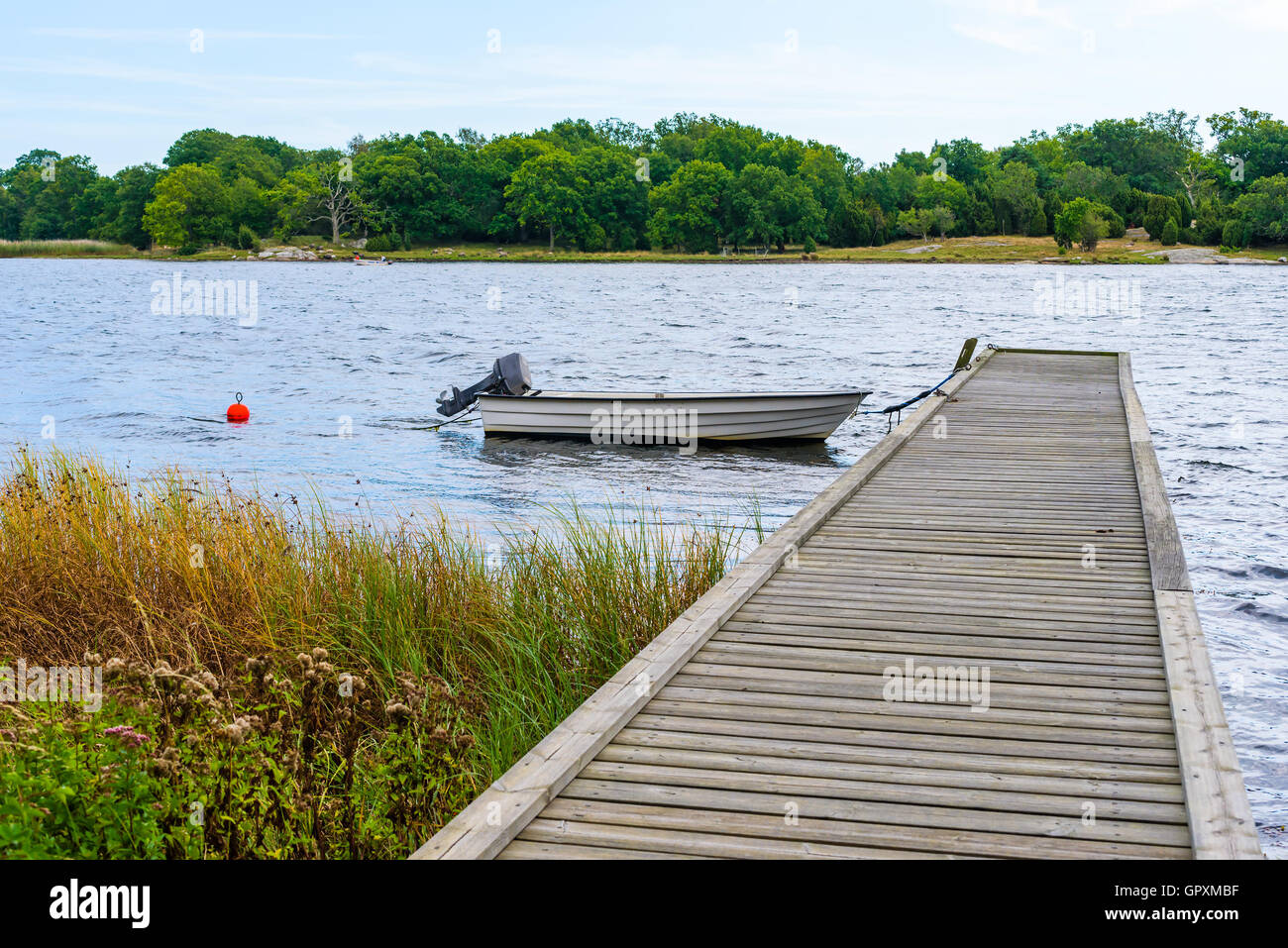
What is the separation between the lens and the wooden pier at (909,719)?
3408 millimetres

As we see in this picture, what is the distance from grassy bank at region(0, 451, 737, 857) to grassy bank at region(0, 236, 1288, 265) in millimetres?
95853

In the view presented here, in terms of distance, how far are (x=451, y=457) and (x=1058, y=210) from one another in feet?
342

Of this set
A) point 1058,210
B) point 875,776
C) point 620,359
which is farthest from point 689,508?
point 1058,210

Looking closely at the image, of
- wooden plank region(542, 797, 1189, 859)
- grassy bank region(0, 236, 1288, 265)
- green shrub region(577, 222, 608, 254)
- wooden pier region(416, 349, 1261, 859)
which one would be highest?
green shrub region(577, 222, 608, 254)

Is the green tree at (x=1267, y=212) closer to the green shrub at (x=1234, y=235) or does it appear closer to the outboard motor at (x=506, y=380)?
the green shrub at (x=1234, y=235)

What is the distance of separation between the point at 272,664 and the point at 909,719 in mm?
2520

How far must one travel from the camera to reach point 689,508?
43.9ft

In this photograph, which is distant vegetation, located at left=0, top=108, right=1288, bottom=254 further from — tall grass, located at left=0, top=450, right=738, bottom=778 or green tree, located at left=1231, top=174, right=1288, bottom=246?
tall grass, located at left=0, top=450, right=738, bottom=778

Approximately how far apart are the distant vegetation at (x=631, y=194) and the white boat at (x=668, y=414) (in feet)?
315

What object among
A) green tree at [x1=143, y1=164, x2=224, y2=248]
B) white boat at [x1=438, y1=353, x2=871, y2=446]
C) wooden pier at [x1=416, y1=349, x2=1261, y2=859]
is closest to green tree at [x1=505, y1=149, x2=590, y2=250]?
green tree at [x1=143, y1=164, x2=224, y2=248]

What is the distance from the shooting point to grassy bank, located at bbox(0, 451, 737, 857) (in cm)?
395

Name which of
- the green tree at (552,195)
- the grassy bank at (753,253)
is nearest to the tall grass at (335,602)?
the grassy bank at (753,253)
